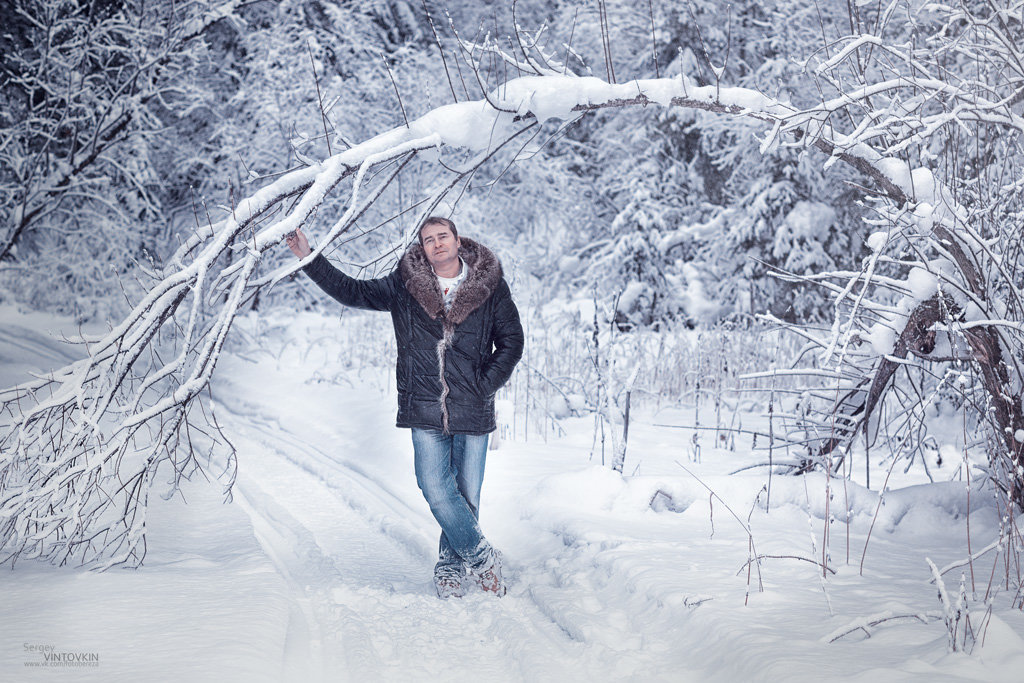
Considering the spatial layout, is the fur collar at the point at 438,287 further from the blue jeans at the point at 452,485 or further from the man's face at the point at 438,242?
the blue jeans at the point at 452,485

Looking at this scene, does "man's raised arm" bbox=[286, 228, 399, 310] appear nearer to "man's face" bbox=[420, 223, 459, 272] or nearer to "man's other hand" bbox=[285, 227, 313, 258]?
"man's other hand" bbox=[285, 227, 313, 258]

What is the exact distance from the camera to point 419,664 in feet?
10.1

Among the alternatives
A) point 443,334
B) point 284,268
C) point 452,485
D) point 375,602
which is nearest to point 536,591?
point 452,485

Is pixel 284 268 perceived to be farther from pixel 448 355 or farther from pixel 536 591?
pixel 536 591

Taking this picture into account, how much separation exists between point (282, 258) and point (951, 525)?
43.4 ft

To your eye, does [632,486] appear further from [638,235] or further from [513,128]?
[638,235]

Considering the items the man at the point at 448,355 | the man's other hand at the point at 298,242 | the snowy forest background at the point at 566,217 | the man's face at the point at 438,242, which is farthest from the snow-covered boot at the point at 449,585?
the man's other hand at the point at 298,242

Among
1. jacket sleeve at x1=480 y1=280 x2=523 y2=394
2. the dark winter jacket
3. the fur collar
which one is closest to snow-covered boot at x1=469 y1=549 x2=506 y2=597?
the dark winter jacket

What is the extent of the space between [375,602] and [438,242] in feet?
5.63

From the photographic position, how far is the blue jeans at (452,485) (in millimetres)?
3836

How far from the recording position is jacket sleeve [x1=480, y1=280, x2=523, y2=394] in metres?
3.89

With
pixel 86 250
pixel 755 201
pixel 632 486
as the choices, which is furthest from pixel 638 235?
pixel 632 486

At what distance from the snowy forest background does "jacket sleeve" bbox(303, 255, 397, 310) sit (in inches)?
7.5

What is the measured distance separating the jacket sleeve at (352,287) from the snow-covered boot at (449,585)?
1351 millimetres
